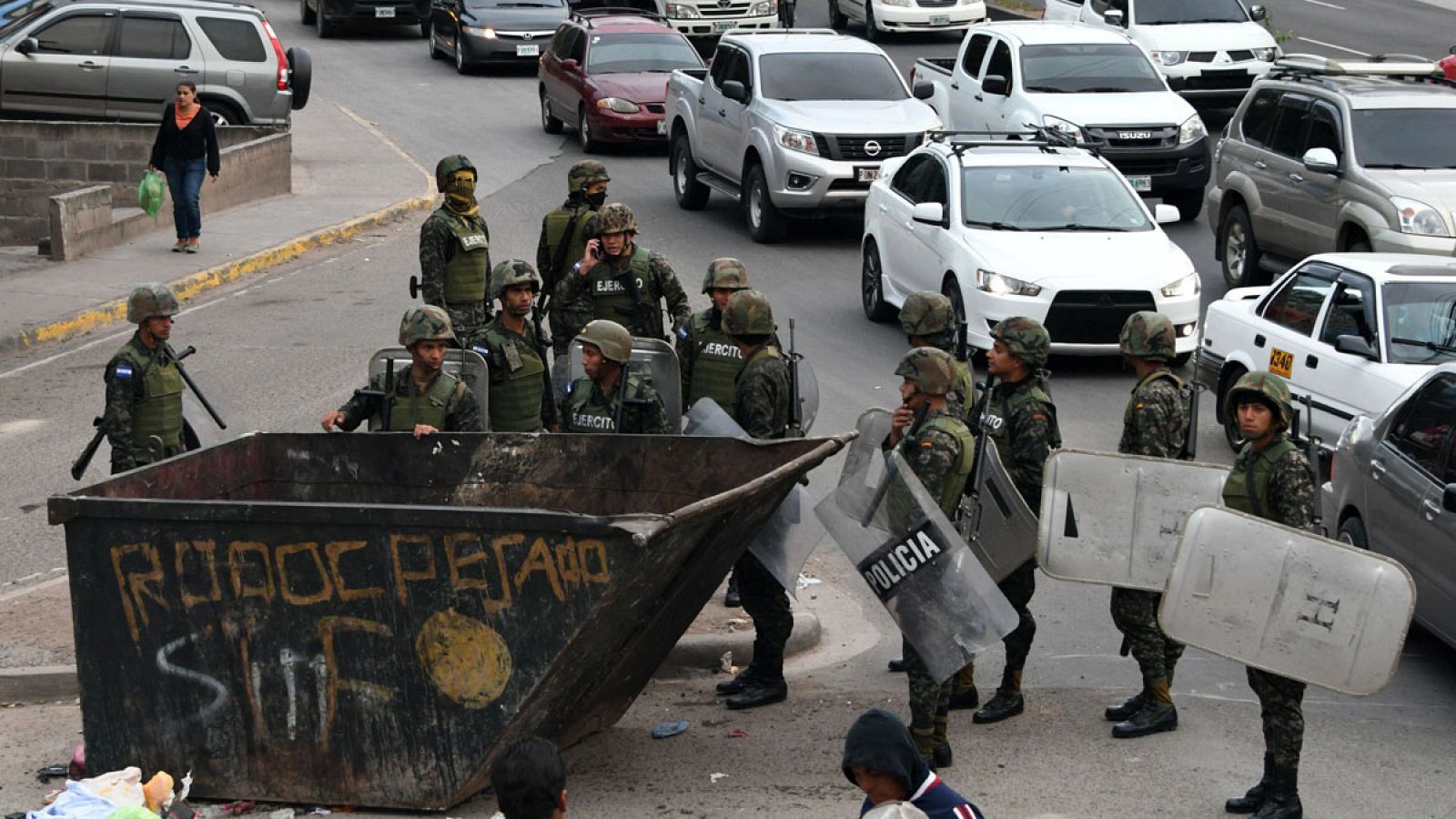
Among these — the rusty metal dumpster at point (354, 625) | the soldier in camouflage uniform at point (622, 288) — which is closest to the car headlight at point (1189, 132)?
the soldier in camouflage uniform at point (622, 288)

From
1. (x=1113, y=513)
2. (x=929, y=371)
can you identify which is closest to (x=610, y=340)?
(x=929, y=371)

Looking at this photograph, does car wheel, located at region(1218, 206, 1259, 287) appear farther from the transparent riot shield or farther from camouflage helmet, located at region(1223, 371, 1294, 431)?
the transparent riot shield

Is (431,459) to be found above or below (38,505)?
above

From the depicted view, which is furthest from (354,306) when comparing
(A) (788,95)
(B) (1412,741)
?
(B) (1412,741)

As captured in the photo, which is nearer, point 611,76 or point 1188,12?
point 611,76

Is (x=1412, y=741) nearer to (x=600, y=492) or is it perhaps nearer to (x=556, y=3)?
(x=600, y=492)

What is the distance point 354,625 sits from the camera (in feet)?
23.2

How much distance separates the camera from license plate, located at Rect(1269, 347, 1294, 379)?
1224 centimetres

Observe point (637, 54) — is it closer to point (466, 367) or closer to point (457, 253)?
point (457, 253)

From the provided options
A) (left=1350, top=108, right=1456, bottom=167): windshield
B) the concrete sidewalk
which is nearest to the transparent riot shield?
(left=1350, top=108, right=1456, bottom=167): windshield

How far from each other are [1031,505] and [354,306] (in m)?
10.3

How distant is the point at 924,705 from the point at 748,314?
7.11ft

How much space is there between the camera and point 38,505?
11.5 m

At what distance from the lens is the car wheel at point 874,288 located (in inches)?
652
